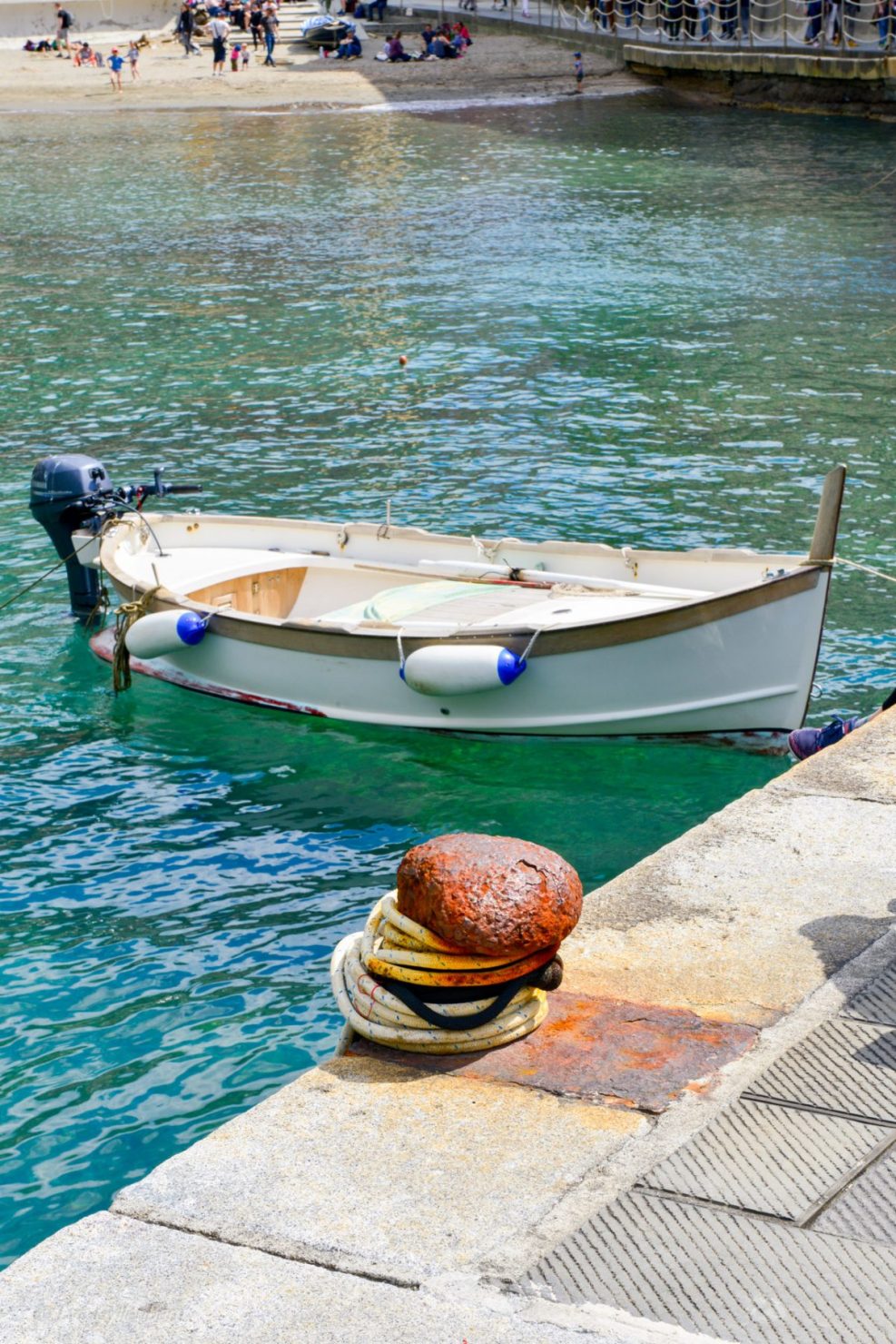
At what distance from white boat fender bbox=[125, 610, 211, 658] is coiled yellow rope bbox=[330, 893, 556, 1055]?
6.62 m

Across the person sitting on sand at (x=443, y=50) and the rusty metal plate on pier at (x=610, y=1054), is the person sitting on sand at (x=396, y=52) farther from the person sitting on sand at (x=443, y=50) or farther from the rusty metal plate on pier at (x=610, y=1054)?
the rusty metal plate on pier at (x=610, y=1054)

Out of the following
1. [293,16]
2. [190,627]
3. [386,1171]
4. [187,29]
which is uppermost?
[293,16]

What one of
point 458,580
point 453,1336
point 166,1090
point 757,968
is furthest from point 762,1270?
point 458,580

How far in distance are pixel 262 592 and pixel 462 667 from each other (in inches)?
104

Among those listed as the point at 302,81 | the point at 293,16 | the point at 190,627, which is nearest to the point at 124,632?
the point at 190,627

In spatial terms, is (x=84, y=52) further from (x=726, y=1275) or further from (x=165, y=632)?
(x=726, y=1275)

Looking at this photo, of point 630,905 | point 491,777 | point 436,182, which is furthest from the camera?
point 436,182

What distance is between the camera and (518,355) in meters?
21.9

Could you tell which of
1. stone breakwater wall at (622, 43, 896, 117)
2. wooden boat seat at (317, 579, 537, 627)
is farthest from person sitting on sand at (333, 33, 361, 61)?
wooden boat seat at (317, 579, 537, 627)

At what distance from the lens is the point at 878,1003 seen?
5293 mm

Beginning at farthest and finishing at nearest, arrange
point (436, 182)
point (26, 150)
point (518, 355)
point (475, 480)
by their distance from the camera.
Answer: point (26, 150), point (436, 182), point (518, 355), point (475, 480)

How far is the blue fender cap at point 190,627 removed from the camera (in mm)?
11688

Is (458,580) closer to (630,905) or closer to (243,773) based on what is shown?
(243,773)

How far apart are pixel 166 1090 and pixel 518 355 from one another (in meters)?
15.9
